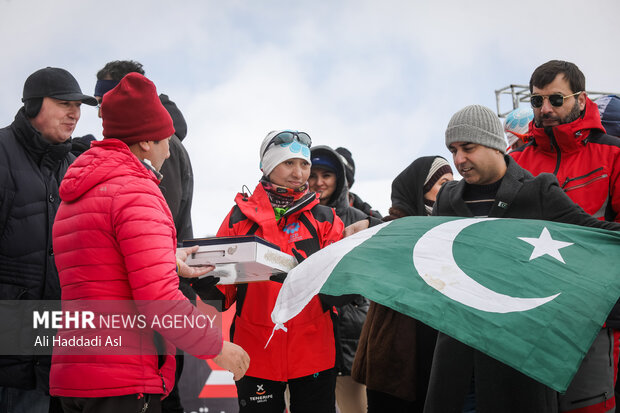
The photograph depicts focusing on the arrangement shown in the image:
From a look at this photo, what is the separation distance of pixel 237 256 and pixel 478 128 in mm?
1445

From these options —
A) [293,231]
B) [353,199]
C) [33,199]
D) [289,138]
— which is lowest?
[293,231]

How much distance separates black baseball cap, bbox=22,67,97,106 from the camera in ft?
10.9

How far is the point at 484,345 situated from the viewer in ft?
6.75

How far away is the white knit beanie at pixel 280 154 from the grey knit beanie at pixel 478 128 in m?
1.02

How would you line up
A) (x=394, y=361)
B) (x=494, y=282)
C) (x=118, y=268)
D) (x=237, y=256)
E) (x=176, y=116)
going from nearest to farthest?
1. (x=118, y=268)
2. (x=494, y=282)
3. (x=237, y=256)
4. (x=394, y=361)
5. (x=176, y=116)

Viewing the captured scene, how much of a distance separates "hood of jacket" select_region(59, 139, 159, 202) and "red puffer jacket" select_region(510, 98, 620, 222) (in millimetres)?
2400

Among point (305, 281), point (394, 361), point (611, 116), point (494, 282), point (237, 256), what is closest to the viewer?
point (494, 282)

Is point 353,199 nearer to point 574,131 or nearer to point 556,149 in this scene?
point 556,149

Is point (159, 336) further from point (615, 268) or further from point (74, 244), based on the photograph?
point (615, 268)

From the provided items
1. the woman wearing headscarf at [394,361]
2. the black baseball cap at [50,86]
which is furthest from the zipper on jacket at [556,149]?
the black baseball cap at [50,86]

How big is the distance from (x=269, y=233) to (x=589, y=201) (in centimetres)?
188

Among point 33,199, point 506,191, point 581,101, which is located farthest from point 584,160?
point 33,199

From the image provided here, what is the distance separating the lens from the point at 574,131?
3.32 meters

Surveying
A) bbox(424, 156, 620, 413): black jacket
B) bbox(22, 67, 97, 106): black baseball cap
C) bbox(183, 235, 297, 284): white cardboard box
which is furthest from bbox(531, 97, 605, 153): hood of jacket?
bbox(22, 67, 97, 106): black baseball cap
